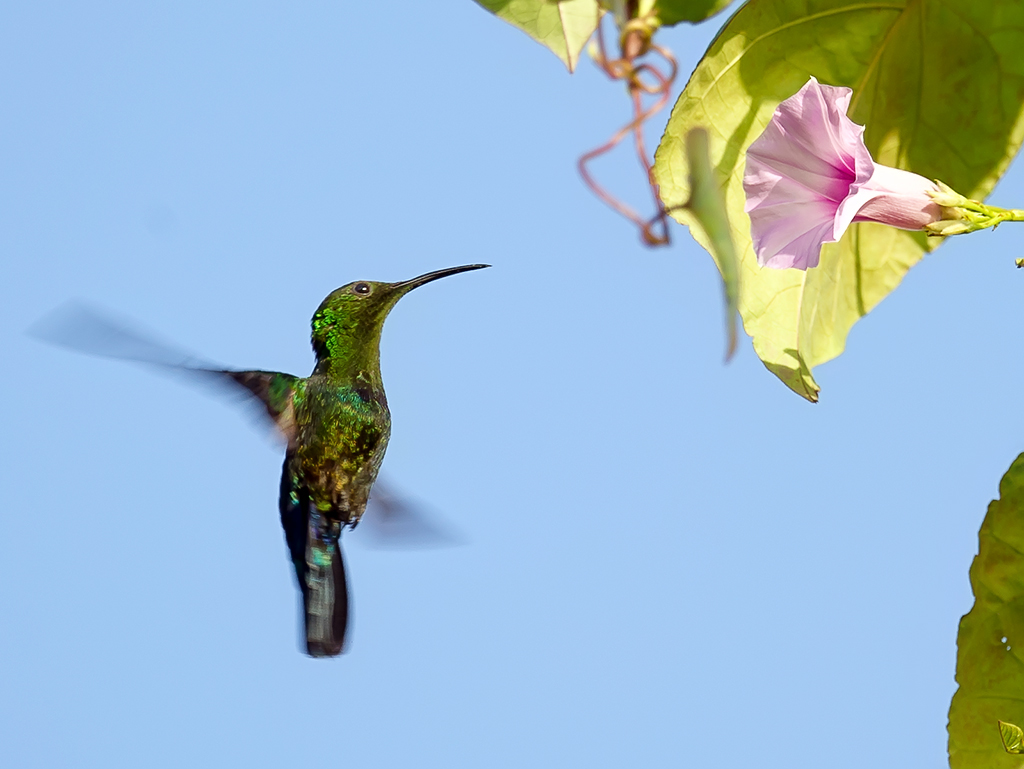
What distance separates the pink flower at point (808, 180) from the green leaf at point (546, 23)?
0.13 metres

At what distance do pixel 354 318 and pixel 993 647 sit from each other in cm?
55

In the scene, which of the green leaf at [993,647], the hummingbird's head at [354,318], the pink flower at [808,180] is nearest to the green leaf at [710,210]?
the pink flower at [808,180]

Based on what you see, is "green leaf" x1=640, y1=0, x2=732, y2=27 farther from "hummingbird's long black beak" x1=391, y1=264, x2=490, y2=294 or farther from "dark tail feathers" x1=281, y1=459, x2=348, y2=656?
"dark tail feathers" x1=281, y1=459, x2=348, y2=656

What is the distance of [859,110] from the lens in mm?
810

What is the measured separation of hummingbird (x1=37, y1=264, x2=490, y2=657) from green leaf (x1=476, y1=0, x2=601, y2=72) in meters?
0.26

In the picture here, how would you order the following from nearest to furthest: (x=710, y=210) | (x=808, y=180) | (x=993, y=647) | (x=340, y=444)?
(x=710, y=210) → (x=808, y=180) → (x=993, y=647) → (x=340, y=444)

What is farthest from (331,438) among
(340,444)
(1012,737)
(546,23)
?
(1012,737)

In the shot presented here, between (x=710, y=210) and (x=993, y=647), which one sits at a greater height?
(x=710, y=210)

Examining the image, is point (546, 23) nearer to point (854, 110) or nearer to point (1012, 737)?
point (854, 110)

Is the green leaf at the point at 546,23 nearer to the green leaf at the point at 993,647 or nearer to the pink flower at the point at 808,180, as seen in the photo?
the pink flower at the point at 808,180

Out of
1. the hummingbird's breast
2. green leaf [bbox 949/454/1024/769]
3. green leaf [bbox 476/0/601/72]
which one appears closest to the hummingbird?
the hummingbird's breast

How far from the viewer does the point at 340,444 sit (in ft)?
3.07

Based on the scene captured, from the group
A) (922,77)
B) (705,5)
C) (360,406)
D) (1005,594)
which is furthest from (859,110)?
(360,406)

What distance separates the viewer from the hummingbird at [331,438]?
36.9 inches
